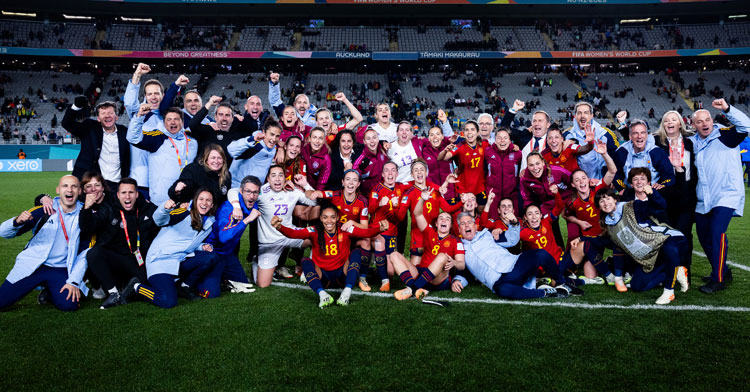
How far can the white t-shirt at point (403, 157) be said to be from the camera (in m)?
6.61

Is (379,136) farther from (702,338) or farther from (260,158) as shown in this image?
(702,338)

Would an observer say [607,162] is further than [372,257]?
No

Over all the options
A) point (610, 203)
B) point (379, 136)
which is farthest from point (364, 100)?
point (610, 203)

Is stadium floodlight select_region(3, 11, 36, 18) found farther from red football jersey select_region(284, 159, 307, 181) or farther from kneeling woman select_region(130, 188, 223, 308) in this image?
kneeling woman select_region(130, 188, 223, 308)

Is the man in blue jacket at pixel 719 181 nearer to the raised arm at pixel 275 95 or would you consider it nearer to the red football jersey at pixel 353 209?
the red football jersey at pixel 353 209

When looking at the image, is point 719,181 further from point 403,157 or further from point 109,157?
point 109,157

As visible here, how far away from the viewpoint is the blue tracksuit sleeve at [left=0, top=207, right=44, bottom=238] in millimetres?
4430

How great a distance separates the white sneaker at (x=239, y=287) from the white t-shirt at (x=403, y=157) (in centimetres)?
263

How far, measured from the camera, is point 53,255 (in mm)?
4691

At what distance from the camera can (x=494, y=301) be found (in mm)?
4727

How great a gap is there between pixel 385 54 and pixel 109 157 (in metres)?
34.4

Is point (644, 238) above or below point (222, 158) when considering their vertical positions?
below

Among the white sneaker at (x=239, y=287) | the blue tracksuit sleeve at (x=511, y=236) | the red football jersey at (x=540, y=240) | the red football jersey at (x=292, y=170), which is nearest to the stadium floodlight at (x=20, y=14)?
the red football jersey at (x=292, y=170)

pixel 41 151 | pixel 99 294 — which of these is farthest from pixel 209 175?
pixel 41 151
